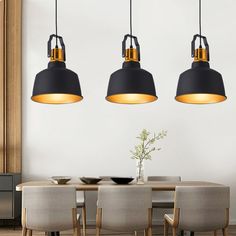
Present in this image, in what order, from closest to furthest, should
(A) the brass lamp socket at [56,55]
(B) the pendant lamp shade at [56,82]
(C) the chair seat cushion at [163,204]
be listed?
(B) the pendant lamp shade at [56,82] → (A) the brass lamp socket at [56,55] → (C) the chair seat cushion at [163,204]

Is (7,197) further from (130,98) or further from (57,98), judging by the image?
(130,98)

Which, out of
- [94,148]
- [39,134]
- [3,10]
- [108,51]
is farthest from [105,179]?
[3,10]

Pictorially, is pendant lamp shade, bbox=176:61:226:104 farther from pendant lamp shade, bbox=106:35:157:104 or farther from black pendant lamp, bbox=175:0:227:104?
Answer: pendant lamp shade, bbox=106:35:157:104

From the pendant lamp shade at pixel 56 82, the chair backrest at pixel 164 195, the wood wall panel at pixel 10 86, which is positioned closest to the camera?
the pendant lamp shade at pixel 56 82

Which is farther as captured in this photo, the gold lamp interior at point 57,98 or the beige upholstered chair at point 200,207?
the gold lamp interior at point 57,98

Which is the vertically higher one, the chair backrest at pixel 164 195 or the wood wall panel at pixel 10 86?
the wood wall panel at pixel 10 86

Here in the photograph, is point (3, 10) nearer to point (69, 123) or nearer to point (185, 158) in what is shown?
point (69, 123)

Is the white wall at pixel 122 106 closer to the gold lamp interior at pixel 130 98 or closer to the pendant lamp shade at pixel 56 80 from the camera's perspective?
the gold lamp interior at pixel 130 98

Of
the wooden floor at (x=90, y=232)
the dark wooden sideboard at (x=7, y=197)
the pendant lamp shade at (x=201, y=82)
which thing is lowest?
the wooden floor at (x=90, y=232)

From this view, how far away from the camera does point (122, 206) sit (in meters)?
3.64

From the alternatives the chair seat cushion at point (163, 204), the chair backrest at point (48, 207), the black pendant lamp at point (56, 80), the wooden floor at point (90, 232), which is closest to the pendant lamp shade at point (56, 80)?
the black pendant lamp at point (56, 80)

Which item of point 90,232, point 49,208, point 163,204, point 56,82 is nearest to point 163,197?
point 163,204

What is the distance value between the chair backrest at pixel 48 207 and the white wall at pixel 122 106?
2525 mm

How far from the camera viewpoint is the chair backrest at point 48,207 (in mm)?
3602
